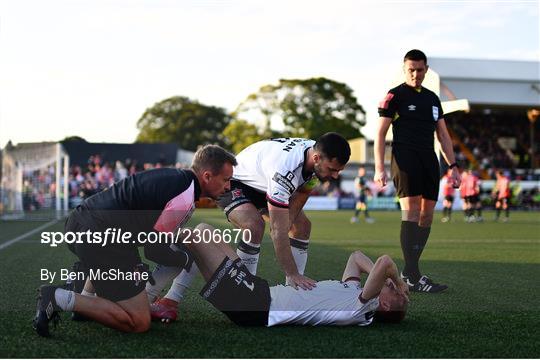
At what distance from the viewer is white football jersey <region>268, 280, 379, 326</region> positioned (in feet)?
15.3

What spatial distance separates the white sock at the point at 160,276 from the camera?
5.07 metres

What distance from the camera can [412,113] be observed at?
685 cm

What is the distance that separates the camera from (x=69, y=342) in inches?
165

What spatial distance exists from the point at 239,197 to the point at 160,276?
101cm

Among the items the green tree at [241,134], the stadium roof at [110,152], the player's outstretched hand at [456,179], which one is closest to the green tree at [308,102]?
the green tree at [241,134]

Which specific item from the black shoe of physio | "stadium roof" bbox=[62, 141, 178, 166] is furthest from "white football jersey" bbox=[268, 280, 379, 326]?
"stadium roof" bbox=[62, 141, 178, 166]

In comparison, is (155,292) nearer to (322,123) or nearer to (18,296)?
(18,296)

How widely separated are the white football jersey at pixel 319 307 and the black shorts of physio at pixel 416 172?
2.20 meters

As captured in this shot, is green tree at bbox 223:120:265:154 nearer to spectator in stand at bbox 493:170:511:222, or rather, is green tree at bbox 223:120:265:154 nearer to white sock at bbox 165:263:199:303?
spectator in stand at bbox 493:170:511:222

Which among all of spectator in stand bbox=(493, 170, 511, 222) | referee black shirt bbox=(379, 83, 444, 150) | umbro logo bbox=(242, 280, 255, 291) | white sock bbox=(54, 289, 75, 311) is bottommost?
spectator in stand bbox=(493, 170, 511, 222)

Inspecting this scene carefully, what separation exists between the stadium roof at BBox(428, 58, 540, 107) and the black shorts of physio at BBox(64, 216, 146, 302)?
1466 inches

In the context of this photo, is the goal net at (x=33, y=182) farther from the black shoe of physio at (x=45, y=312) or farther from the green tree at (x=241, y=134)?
the green tree at (x=241, y=134)

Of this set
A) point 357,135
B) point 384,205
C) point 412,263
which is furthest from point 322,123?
point 412,263

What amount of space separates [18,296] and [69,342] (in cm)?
200
